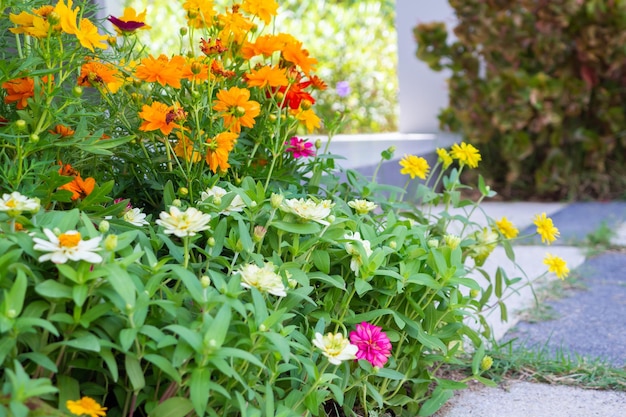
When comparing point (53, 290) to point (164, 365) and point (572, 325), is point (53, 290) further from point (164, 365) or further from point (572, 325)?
point (572, 325)

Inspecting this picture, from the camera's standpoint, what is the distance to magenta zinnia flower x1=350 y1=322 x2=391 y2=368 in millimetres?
1391

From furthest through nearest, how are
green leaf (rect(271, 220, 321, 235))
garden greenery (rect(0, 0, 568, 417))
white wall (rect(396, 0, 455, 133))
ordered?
1. white wall (rect(396, 0, 455, 133))
2. green leaf (rect(271, 220, 321, 235))
3. garden greenery (rect(0, 0, 568, 417))

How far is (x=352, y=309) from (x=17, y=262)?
2.30ft

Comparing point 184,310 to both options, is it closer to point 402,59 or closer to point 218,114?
point 218,114

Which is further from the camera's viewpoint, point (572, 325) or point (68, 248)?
point (572, 325)

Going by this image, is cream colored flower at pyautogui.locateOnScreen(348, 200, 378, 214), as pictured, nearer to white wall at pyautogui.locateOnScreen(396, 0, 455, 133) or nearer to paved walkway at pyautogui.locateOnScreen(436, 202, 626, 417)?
paved walkway at pyautogui.locateOnScreen(436, 202, 626, 417)

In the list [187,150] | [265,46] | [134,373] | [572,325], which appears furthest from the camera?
[572,325]

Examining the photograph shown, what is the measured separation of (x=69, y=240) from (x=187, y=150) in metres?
0.54

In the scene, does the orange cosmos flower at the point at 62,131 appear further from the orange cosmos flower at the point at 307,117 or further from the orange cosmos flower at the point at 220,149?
the orange cosmos flower at the point at 307,117

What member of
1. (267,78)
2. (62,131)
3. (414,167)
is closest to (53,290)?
(62,131)

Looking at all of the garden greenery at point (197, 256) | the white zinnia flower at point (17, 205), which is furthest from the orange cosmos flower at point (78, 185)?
the white zinnia flower at point (17, 205)

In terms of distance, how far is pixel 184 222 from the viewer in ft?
3.99

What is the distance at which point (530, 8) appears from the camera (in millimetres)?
4223

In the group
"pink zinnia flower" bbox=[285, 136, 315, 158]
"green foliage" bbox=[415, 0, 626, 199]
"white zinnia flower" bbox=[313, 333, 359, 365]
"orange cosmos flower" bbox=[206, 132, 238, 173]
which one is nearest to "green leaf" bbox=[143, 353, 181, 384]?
"white zinnia flower" bbox=[313, 333, 359, 365]
